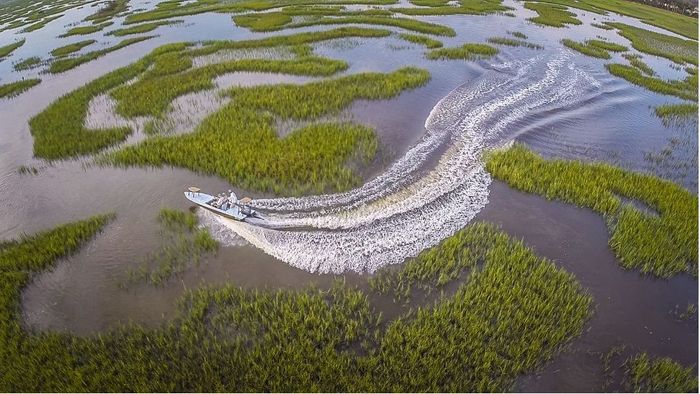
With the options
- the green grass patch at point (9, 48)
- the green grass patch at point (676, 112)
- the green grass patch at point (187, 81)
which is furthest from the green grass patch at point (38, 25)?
the green grass patch at point (676, 112)

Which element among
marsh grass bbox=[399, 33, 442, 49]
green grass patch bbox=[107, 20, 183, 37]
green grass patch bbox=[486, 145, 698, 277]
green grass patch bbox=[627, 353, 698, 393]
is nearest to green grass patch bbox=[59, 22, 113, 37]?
green grass patch bbox=[107, 20, 183, 37]

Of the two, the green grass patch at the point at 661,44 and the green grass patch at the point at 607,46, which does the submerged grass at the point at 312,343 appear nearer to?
the green grass patch at the point at 607,46

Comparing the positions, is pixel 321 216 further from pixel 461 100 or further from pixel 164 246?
pixel 461 100

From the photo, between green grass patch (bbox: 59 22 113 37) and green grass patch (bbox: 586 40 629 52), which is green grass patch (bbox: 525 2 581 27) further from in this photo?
green grass patch (bbox: 59 22 113 37)

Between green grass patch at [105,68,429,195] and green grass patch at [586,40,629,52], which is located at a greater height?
green grass patch at [586,40,629,52]

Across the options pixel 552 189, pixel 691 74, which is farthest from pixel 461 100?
pixel 691 74

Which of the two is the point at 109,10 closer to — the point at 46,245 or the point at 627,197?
the point at 46,245

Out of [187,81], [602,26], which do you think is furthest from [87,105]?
[602,26]

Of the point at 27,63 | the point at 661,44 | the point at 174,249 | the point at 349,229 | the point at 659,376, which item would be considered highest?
Result: the point at 27,63
